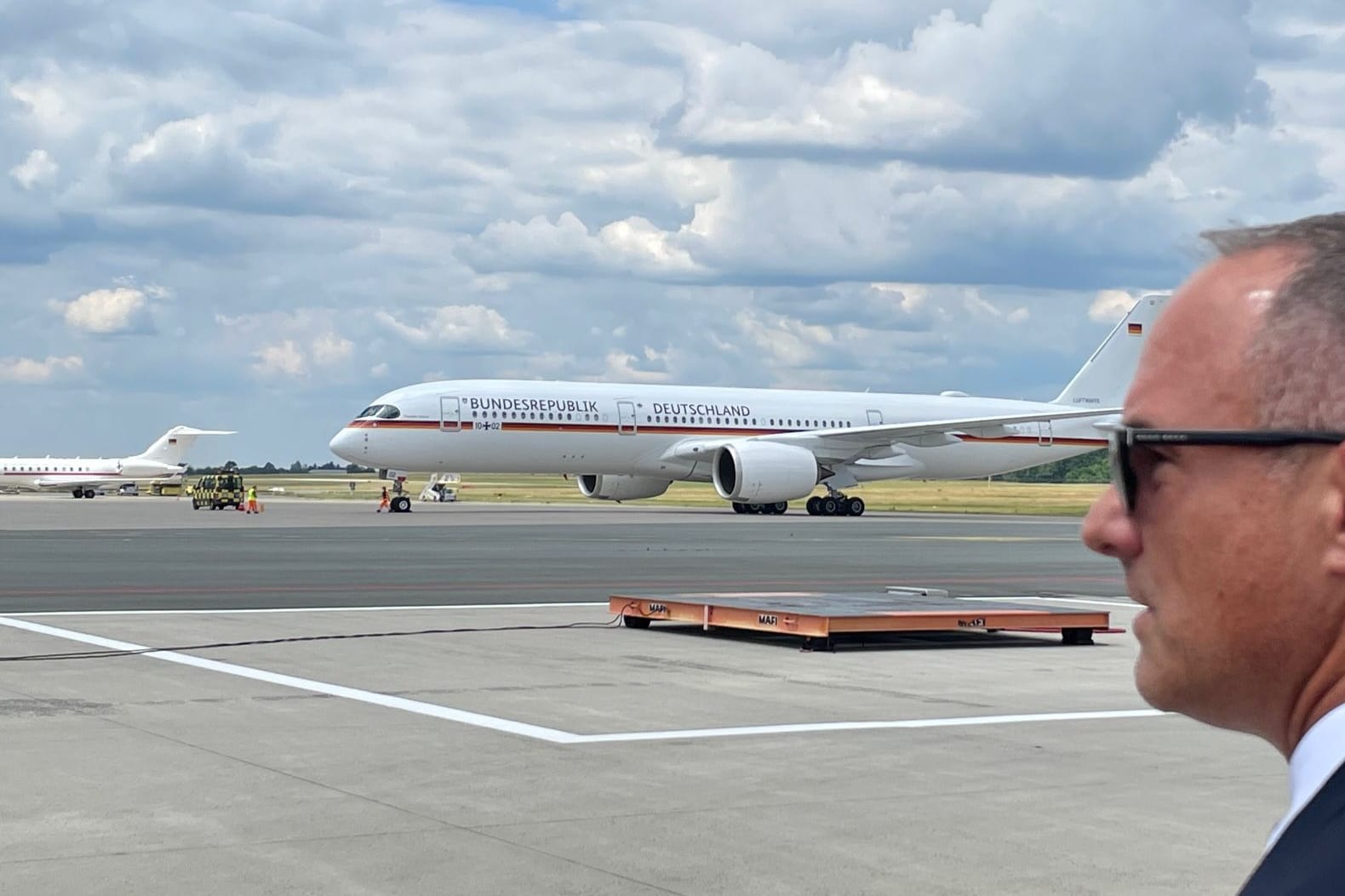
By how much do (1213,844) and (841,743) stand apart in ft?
8.07

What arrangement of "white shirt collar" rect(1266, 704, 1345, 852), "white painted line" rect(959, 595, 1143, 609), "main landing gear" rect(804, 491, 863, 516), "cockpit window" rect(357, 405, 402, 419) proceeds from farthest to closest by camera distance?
"main landing gear" rect(804, 491, 863, 516) < "cockpit window" rect(357, 405, 402, 419) < "white painted line" rect(959, 595, 1143, 609) < "white shirt collar" rect(1266, 704, 1345, 852)

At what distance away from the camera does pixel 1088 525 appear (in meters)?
1.63

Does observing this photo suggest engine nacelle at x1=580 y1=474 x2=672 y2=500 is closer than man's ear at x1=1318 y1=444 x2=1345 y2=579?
No

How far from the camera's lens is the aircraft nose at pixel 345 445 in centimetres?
4391

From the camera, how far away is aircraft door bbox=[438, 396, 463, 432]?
144ft

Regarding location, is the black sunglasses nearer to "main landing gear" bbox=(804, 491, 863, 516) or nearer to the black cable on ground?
the black cable on ground

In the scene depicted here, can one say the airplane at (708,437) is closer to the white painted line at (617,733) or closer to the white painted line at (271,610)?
the white painted line at (271,610)

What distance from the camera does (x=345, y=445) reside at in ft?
144

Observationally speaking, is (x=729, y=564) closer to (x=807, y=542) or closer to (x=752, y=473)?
(x=807, y=542)

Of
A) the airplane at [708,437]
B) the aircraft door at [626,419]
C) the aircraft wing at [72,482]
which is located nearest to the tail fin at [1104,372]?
the airplane at [708,437]

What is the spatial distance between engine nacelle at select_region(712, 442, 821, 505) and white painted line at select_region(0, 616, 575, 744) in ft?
103

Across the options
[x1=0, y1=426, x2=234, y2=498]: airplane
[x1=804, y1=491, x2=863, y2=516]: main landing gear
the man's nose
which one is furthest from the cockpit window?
[x1=0, y1=426, x2=234, y2=498]: airplane

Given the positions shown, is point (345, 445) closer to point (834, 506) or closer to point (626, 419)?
point (626, 419)

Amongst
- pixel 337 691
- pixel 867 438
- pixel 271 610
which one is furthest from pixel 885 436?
pixel 337 691
